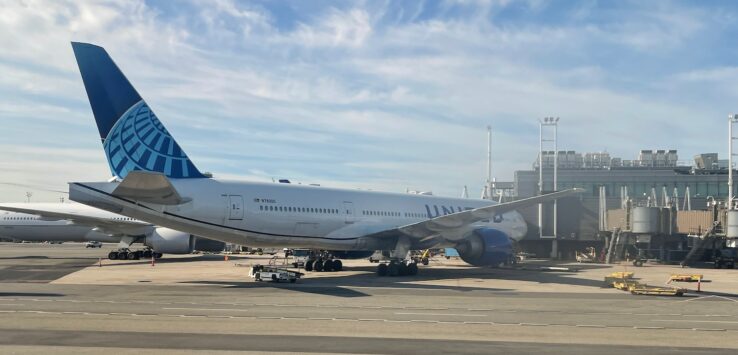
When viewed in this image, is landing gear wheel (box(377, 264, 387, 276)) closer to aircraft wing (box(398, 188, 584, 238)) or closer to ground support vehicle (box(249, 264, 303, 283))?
aircraft wing (box(398, 188, 584, 238))

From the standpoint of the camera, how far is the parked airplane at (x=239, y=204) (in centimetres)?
2355

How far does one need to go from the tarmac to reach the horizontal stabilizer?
3.18 meters

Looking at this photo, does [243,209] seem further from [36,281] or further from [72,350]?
[72,350]

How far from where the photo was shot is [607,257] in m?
47.9

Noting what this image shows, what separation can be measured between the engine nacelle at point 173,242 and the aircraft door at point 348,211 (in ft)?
47.4

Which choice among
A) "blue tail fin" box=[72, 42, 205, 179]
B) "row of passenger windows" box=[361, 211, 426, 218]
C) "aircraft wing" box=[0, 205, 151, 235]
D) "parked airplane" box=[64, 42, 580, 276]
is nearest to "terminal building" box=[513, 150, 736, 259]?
"row of passenger windows" box=[361, 211, 426, 218]

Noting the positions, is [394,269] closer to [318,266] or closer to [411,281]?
[411,281]

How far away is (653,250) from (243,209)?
34554mm

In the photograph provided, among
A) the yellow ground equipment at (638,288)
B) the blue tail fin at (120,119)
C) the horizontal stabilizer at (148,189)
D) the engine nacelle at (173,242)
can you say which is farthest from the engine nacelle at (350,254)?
the horizontal stabilizer at (148,189)

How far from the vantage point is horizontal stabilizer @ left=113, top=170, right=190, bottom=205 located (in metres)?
21.9

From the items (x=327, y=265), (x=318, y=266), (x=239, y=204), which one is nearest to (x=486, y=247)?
(x=327, y=265)

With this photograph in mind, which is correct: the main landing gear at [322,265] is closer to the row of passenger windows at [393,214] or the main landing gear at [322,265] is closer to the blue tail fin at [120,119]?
the row of passenger windows at [393,214]

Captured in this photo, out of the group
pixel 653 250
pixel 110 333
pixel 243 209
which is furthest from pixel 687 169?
pixel 110 333

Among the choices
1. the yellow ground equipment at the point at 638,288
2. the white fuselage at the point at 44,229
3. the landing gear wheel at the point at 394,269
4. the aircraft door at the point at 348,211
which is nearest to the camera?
the yellow ground equipment at the point at 638,288
